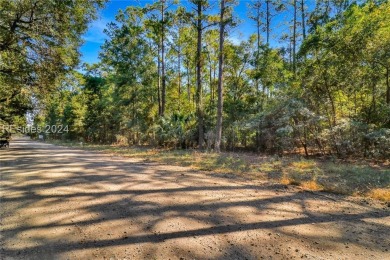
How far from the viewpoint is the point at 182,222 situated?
340 centimetres

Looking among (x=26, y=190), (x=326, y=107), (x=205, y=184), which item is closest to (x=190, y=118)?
(x=326, y=107)

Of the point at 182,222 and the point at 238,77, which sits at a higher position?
the point at 238,77

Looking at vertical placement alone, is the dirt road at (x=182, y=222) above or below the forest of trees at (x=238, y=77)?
below

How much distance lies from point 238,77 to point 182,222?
664 inches

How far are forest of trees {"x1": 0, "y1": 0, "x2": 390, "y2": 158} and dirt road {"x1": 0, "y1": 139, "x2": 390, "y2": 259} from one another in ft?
18.8

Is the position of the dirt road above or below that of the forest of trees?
below

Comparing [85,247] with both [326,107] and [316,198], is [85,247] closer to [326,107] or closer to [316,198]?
[316,198]

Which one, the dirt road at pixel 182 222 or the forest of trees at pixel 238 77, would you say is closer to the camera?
the dirt road at pixel 182 222

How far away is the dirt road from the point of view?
8.91ft

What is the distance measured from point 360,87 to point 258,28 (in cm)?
1133

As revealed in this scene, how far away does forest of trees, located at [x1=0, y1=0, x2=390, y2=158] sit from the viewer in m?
9.10

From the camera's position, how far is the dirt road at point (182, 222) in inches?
107

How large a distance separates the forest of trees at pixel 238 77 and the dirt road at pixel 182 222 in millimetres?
5745

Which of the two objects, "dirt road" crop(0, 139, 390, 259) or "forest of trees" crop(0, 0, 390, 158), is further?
"forest of trees" crop(0, 0, 390, 158)
